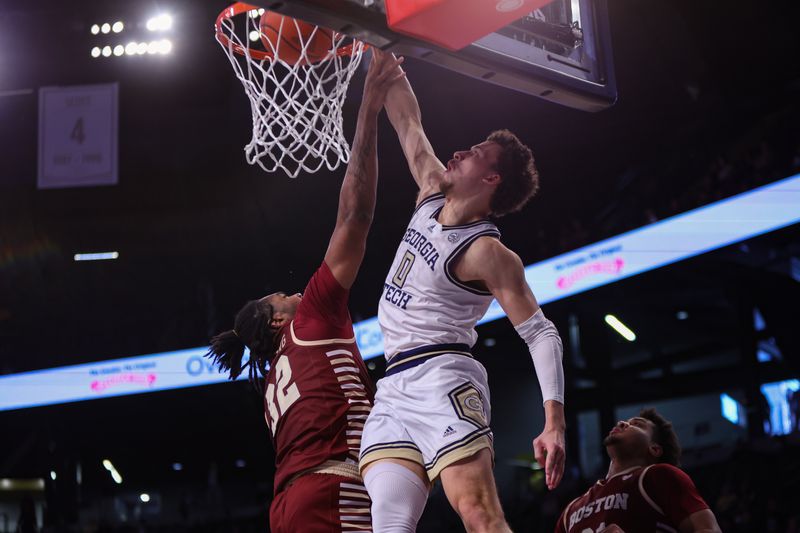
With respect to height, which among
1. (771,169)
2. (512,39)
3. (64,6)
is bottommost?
(512,39)

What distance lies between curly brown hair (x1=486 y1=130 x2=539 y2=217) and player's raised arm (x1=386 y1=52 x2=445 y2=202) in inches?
10.2

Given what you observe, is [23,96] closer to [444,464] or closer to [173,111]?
[173,111]

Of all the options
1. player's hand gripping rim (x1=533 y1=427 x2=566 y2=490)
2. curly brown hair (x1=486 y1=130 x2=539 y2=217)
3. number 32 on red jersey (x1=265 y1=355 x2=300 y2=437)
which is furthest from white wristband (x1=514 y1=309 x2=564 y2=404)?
number 32 on red jersey (x1=265 y1=355 x2=300 y2=437)

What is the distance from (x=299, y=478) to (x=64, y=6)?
11.7 m

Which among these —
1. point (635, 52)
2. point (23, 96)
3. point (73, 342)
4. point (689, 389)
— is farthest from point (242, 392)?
point (689, 389)

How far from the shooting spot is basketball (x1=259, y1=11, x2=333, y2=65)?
4.47m

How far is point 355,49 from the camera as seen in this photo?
4.62 metres

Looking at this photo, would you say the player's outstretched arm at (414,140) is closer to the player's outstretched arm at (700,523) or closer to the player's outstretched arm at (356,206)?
the player's outstretched arm at (356,206)

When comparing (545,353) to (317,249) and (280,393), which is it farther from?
(317,249)

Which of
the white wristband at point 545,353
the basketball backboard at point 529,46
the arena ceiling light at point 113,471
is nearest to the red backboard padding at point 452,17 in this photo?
the basketball backboard at point 529,46

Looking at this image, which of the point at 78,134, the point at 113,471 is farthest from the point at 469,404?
the point at 113,471

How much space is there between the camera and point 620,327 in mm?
17891

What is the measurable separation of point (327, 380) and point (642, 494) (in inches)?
61.9

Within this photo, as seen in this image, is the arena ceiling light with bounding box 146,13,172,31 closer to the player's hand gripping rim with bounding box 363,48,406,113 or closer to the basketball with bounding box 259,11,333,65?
the basketball with bounding box 259,11,333,65
